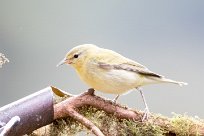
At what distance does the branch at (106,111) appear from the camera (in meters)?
1.72

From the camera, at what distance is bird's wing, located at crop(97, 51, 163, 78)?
6.50 ft

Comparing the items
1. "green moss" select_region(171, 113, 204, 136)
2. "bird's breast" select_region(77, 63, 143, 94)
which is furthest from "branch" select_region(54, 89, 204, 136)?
"bird's breast" select_region(77, 63, 143, 94)

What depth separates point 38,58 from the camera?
396cm

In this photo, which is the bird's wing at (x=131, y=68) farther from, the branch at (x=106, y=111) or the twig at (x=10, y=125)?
the twig at (x=10, y=125)

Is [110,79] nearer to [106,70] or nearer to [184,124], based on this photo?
[106,70]

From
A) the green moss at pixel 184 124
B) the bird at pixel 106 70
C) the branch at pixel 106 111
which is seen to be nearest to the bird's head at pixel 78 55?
the bird at pixel 106 70

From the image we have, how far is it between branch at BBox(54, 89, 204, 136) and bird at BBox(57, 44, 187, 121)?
149 mm

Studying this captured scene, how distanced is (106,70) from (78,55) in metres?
0.11

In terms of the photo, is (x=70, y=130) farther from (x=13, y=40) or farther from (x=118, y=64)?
(x=13, y=40)

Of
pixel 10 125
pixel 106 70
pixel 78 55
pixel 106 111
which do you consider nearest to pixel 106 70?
pixel 106 70

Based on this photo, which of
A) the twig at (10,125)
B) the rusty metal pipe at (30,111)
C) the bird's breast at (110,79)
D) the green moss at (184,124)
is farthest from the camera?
the bird's breast at (110,79)

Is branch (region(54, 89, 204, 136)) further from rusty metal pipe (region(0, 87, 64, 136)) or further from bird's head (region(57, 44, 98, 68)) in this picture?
bird's head (region(57, 44, 98, 68))

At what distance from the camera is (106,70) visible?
6.48 ft

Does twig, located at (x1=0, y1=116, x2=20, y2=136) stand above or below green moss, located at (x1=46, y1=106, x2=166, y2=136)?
above
